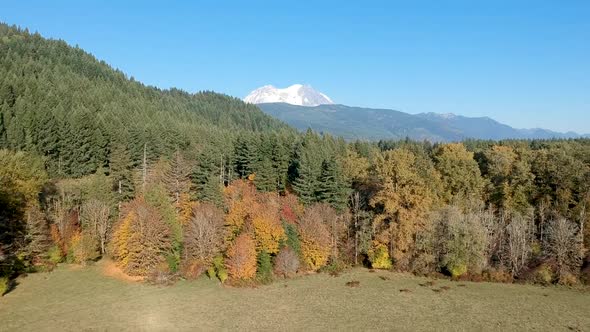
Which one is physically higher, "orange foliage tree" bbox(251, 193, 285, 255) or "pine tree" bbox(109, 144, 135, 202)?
"pine tree" bbox(109, 144, 135, 202)

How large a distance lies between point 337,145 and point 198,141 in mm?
33007

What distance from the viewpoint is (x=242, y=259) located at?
54.9 meters

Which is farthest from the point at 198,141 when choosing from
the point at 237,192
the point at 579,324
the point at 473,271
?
the point at 579,324

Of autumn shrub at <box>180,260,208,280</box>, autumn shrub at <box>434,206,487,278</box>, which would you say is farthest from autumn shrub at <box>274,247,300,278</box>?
autumn shrub at <box>434,206,487,278</box>

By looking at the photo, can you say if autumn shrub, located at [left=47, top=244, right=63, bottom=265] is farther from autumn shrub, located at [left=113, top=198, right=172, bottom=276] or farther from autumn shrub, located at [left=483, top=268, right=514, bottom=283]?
autumn shrub, located at [left=483, top=268, right=514, bottom=283]

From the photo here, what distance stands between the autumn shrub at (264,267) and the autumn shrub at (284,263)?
1192mm

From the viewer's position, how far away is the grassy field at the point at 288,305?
41.0 meters

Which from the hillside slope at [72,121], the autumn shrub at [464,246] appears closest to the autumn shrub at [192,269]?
the hillside slope at [72,121]

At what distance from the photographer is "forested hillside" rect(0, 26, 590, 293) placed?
5756 cm

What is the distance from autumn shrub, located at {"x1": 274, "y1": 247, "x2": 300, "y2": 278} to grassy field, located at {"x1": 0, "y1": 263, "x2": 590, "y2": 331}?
6.37ft

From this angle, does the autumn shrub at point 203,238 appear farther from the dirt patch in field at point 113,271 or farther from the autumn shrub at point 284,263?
the autumn shrub at point 284,263

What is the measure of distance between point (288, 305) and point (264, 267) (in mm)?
10443

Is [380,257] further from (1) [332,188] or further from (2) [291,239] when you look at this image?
(1) [332,188]

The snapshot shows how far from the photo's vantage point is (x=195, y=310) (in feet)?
148
